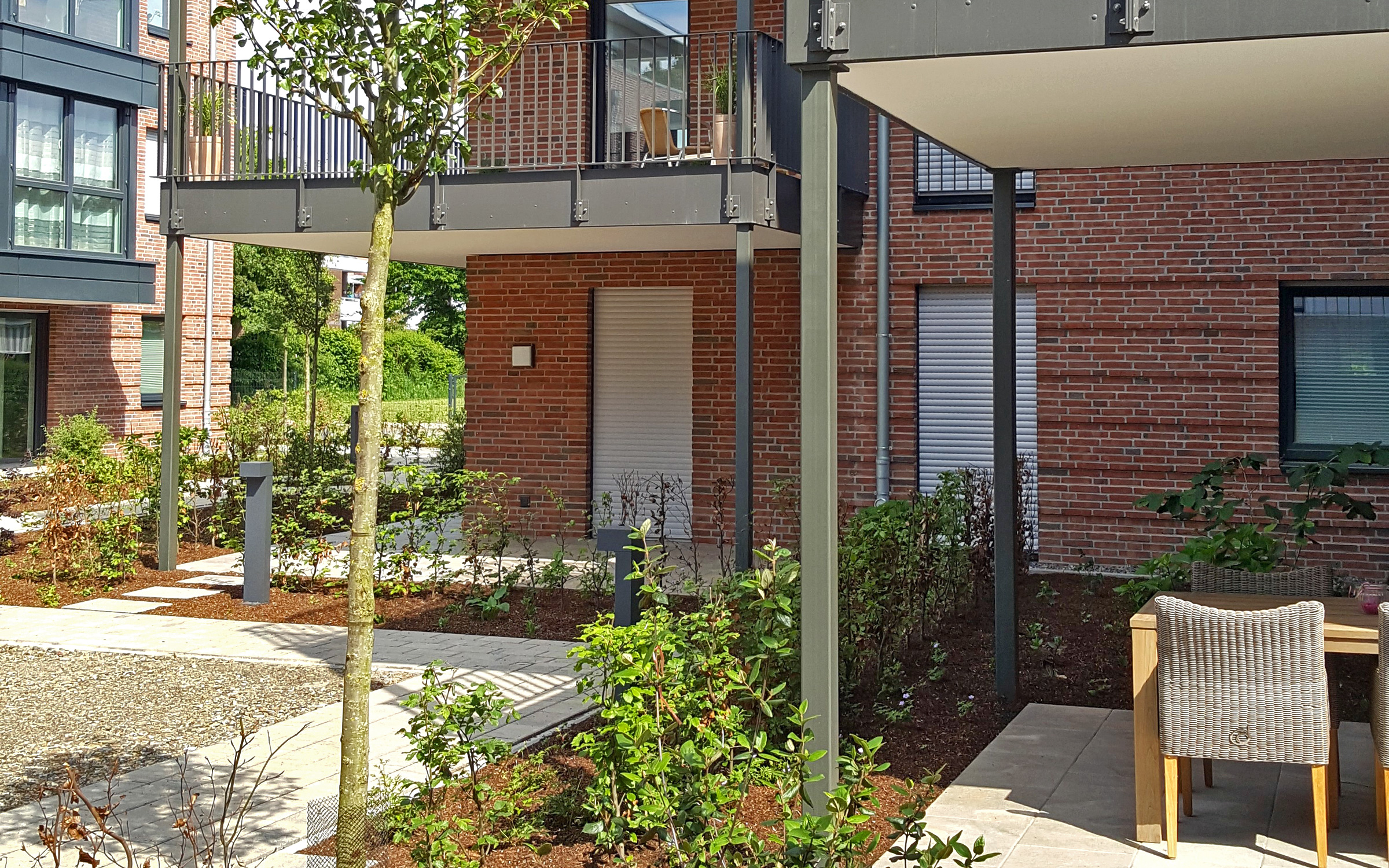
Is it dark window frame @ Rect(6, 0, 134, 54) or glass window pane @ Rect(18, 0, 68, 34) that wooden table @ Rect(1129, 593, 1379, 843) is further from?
glass window pane @ Rect(18, 0, 68, 34)

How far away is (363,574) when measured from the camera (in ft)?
12.9

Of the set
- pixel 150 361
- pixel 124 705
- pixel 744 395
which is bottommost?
pixel 124 705

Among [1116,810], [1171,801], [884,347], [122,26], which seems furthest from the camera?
[122,26]

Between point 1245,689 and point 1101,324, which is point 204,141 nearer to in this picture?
point 1101,324

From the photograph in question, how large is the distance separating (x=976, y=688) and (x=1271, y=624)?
279 cm

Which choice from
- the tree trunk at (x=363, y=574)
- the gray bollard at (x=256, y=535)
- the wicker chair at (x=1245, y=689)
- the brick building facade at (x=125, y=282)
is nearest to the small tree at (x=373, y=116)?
the tree trunk at (x=363, y=574)

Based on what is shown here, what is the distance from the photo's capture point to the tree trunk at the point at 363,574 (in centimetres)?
393

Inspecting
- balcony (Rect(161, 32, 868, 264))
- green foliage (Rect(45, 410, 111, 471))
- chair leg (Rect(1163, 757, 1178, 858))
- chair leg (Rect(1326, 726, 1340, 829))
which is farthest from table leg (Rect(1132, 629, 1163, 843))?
green foliage (Rect(45, 410, 111, 471))

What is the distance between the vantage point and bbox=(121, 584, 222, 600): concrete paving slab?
10156mm

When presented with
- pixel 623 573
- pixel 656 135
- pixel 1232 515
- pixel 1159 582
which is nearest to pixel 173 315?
pixel 656 135

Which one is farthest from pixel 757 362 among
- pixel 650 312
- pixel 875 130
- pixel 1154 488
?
pixel 1154 488

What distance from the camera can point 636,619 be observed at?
639cm

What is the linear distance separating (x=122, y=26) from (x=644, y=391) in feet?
44.7

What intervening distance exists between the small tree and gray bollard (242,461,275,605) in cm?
608
